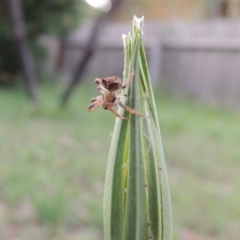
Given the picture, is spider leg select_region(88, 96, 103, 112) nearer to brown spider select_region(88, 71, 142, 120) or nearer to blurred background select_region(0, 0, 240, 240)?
brown spider select_region(88, 71, 142, 120)

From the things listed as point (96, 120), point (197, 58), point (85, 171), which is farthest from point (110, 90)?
point (197, 58)

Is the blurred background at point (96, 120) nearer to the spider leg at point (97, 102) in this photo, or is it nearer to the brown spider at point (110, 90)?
the spider leg at point (97, 102)

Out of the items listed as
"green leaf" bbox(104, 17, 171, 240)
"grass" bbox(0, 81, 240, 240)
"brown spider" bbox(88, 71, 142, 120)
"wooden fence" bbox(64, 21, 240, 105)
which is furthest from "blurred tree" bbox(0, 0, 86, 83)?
"green leaf" bbox(104, 17, 171, 240)

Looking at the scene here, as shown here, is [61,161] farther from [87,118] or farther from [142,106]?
[142,106]

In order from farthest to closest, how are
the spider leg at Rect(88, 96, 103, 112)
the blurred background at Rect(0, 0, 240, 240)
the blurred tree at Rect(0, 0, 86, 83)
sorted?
the blurred tree at Rect(0, 0, 86, 83), the blurred background at Rect(0, 0, 240, 240), the spider leg at Rect(88, 96, 103, 112)

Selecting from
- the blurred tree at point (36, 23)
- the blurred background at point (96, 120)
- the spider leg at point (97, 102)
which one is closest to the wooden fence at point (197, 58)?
the blurred background at point (96, 120)

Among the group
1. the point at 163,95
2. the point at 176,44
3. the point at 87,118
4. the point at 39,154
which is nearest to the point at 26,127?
the point at 87,118
